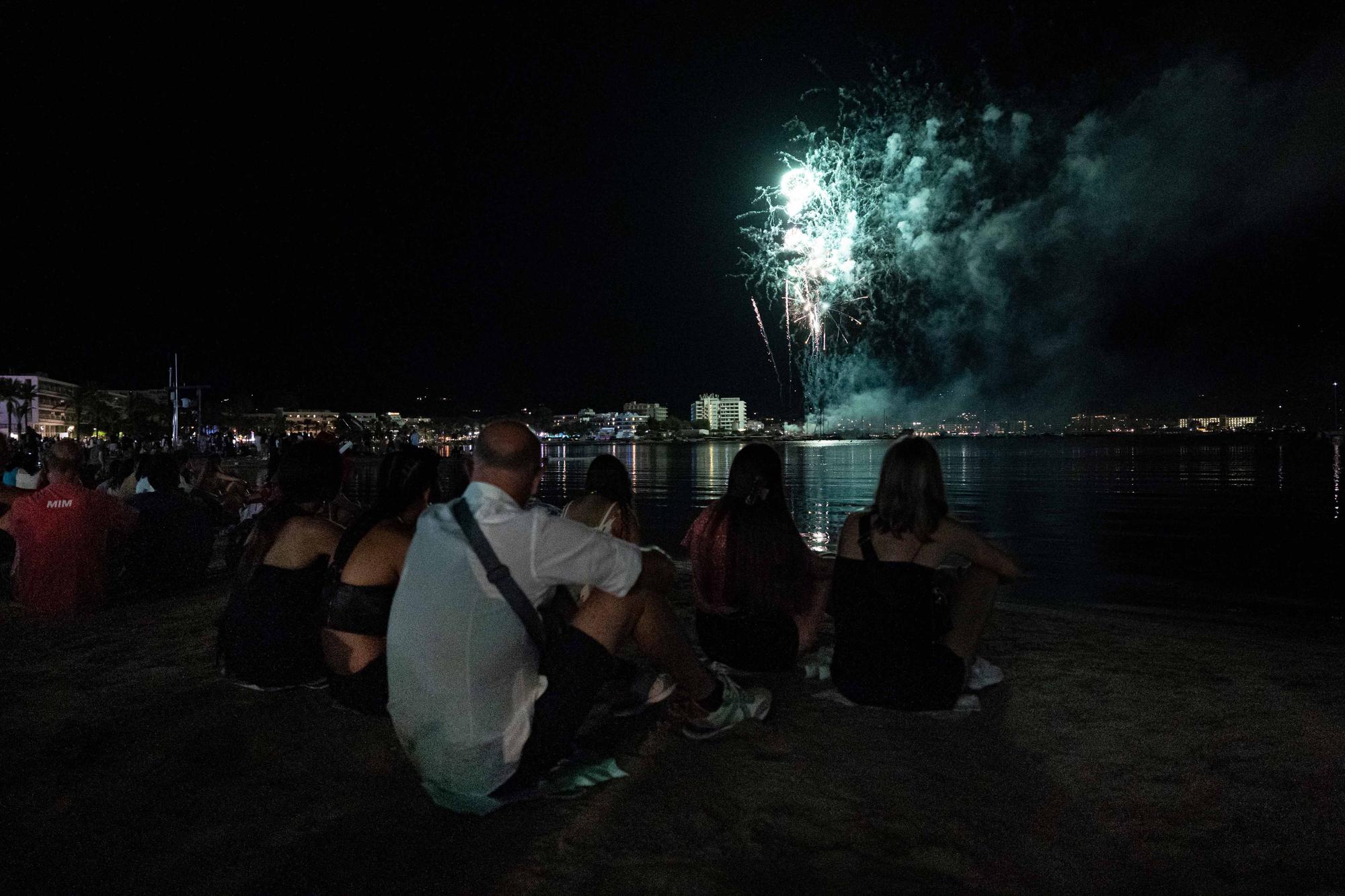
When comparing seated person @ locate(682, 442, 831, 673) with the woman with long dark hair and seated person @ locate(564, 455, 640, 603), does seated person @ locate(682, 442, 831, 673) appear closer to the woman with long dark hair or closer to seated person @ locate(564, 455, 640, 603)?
seated person @ locate(564, 455, 640, 603)

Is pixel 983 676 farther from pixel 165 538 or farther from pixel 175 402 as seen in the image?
pixel 175 402

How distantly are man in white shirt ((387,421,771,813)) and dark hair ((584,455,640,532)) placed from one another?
6.74ft

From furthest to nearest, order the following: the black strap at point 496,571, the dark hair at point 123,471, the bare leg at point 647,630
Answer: the dark hair at point 123,471, the bare leg at point 647,630, the black strap at point 496,571

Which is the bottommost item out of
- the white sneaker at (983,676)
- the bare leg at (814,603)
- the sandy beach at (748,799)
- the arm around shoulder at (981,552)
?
the sandy beach at (748,799)

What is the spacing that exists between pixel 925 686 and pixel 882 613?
50 centimetres

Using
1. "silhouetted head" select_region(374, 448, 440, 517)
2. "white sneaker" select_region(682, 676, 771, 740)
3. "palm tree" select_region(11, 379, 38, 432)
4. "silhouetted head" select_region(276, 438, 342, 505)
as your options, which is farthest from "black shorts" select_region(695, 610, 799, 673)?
"palm tree" select_region(11, 379, 38, 432)

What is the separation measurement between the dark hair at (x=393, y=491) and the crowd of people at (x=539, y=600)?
12 mm

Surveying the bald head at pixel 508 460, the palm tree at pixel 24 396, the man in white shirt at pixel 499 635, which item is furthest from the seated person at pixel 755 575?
the palm tree at pixel 24 396

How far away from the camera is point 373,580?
3.62 metres

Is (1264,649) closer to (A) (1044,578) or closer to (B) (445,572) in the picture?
(A) (1044,578)

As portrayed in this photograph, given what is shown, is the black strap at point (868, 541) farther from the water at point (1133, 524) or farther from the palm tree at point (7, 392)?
the palm tree at point (7, 392)

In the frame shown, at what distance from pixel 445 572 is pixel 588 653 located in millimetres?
730

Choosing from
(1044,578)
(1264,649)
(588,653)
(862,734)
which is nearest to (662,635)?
(588,653)

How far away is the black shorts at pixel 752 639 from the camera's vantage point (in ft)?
15.9
